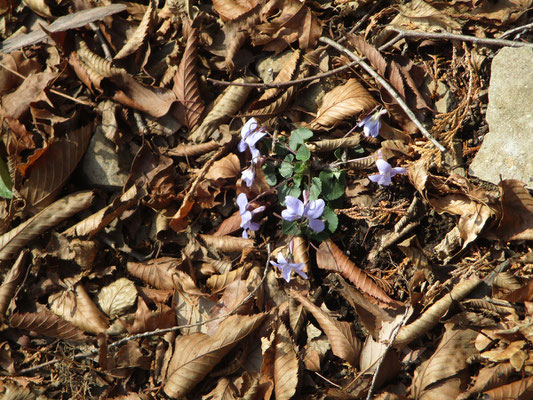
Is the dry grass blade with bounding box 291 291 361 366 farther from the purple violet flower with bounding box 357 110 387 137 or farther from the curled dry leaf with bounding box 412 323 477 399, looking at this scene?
the purple violet flower with bounding box 357 110 387 137

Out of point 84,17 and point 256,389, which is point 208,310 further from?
point 84,17

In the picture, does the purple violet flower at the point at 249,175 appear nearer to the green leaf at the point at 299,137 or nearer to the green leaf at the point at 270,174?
the green leaf at the point at 270,174

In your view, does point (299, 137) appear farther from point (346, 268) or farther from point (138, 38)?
point (138, 38)

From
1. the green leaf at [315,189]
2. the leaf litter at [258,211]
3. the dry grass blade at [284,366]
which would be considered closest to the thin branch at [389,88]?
the leaf litter at [258,211]

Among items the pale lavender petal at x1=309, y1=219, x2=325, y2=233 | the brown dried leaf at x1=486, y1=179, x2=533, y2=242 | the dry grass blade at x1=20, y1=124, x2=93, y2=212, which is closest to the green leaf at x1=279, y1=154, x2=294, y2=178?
the pale lavender petal at x1=309, y1=219, x2=325, y2=233

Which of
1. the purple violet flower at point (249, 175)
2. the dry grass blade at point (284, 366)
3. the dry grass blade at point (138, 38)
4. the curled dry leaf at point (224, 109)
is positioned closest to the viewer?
the dry grass blade at point (284, 366)

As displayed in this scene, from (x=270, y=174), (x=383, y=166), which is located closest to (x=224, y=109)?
Answer: (x=270, y=174)
